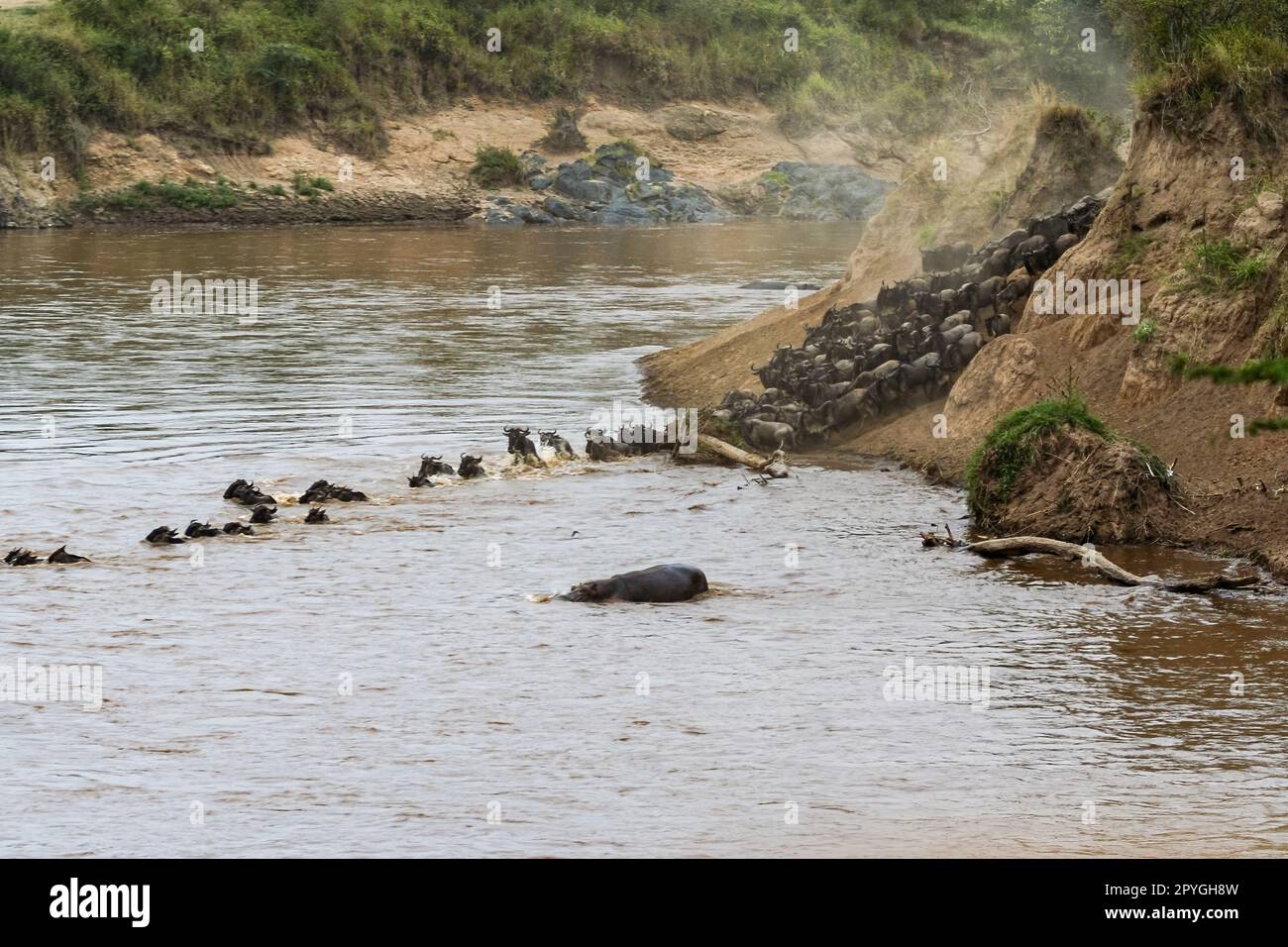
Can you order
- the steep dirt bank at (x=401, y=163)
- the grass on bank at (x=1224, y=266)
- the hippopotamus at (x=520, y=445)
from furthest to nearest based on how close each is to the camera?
the steep dirt bank at (x=401, y=163), the hippopotamus at (x=520, y=445), the grass on bank at (x=1224, y=266)

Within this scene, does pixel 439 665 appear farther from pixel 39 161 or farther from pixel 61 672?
pixel 39 161

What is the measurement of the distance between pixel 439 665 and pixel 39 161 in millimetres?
43407

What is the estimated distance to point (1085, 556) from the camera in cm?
1363

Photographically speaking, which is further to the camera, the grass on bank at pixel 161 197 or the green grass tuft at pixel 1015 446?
the grass on bank at pixel 161 197

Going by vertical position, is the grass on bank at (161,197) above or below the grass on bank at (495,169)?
below

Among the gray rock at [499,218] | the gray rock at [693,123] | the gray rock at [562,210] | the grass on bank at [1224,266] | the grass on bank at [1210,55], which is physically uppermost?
the gray rock at [693,123]

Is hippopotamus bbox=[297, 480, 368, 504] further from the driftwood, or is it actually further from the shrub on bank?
the shrub on bank

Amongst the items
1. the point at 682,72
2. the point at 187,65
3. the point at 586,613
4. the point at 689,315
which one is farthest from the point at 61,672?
the point at 682,72

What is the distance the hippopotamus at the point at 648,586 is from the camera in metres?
13.1

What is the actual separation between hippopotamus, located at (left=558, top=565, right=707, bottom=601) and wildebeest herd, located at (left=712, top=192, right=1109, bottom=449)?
560 centimetres

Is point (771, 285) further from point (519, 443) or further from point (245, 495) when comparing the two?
point (245, 495)

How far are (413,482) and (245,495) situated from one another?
1605 mm

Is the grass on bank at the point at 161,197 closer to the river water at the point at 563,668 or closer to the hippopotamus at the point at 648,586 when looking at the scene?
the river water at the point at 563,668

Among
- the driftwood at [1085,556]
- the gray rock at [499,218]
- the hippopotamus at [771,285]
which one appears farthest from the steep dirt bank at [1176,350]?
the gray rock at [499,218]
